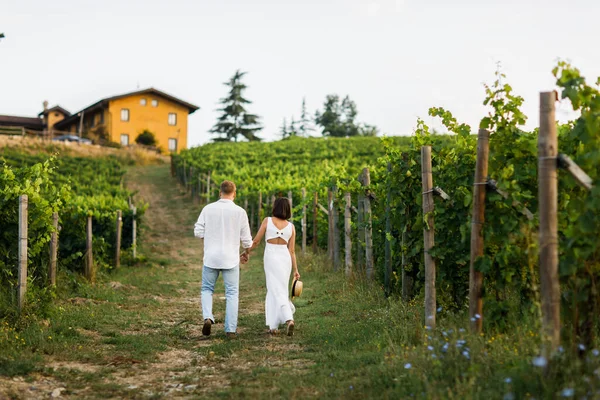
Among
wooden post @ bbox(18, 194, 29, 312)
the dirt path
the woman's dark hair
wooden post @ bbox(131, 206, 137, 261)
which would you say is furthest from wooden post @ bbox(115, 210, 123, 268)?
the woman's dark hair

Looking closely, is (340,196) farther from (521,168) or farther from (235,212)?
(521,168)

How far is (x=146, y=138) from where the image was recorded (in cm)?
6256

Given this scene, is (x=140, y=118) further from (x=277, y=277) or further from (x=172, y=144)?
(x=277, y=277)

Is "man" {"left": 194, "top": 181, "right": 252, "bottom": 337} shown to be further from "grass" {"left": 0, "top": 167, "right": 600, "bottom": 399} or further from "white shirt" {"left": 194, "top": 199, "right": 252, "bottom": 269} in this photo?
"grass" {"left": 0, "top": 167, "right": 600, "bottom": 399}

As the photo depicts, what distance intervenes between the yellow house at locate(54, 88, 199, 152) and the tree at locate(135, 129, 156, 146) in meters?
1.21

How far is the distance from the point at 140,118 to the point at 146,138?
9.73 feet

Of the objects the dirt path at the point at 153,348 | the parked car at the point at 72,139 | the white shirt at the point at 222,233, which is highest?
the parked car at the point at 72,139

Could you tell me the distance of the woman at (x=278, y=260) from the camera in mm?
8312

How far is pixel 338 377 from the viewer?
18.6ft

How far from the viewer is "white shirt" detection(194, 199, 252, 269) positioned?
8266 mm

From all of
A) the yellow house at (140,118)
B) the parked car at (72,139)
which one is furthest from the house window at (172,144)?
the parked car at (72,139)

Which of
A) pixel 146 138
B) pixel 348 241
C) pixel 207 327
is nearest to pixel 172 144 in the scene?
pixel 146 138

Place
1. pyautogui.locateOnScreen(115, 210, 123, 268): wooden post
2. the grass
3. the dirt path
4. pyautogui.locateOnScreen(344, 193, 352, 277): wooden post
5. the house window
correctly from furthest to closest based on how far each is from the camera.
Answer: the house window → pyautogui.locateOnScreen(115, 210, 123, 268): wooden post → pyautogui.locateOnScreen(344, 193, 352, 277): wooden post → the dirt path → the grass

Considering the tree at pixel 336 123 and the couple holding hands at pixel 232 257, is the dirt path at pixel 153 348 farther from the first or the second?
the tree at pixel 336 123
